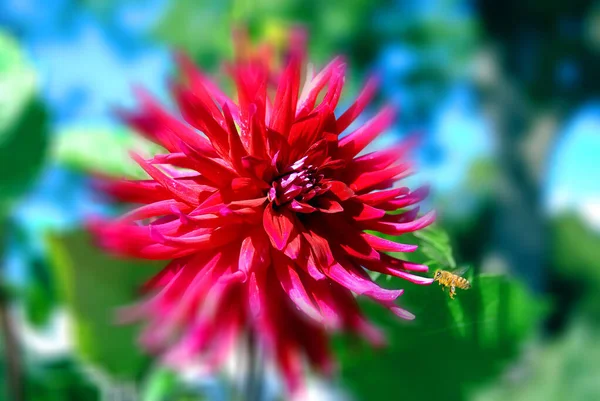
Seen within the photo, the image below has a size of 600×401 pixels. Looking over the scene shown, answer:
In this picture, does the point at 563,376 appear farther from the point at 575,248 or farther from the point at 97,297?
the point at 575,248

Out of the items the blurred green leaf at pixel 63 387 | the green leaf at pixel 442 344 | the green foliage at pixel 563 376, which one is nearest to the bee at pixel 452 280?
the green leaf at pixel 442 344

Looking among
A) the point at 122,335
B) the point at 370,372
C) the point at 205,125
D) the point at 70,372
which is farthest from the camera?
the point at 70,372

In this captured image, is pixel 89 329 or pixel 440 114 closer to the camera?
pixel 89 329

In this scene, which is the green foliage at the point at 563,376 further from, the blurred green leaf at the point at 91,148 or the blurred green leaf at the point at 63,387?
the blurred green leaf at the point at 63,387

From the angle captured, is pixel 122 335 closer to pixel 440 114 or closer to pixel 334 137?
pixel 334 137

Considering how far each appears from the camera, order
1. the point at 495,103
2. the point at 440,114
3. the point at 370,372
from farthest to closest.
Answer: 1. the point at 495,103
2. the point at 440,114
3. the point at 370,372

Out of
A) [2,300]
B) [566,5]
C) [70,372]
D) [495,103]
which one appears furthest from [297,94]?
[566,5]

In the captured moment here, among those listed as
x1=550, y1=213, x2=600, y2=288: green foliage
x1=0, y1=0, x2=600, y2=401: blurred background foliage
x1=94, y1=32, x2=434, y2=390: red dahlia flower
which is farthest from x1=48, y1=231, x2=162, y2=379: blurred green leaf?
x1=550, y1=213, x2=600, y2=288: green foliage
